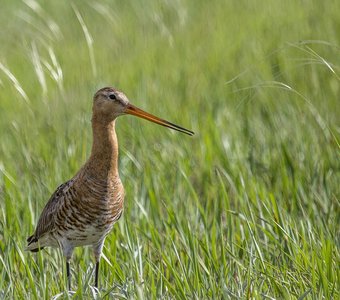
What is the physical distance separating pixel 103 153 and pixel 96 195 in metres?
0.22

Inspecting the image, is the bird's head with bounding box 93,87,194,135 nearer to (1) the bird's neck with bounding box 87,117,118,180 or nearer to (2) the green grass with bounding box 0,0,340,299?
(1) the bird's neck with bounding box 87,117,118,180

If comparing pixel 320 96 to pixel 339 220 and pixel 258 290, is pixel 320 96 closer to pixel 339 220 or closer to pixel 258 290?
pixel 339 220

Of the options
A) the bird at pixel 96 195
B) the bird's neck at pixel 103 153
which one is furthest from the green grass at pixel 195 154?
the bird's neck at pixel 103 153

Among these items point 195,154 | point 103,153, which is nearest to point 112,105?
point 103,153

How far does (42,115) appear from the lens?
714cm

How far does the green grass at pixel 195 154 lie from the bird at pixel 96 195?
0.38ft

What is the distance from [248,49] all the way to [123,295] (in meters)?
5.45

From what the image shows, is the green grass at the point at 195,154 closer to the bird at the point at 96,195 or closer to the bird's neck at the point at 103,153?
the bird at the point at 96,195

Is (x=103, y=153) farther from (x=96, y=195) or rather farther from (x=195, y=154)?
(x=195, y=154)

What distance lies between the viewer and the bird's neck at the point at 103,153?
414 cm

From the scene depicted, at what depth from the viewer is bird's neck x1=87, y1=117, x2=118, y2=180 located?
13.6 ft

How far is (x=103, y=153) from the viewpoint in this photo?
13.7ft

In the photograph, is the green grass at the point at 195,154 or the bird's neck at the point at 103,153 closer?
the green grass at the point at 195,154

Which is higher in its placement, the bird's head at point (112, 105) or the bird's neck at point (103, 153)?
the bird's head at point (112, 105)
